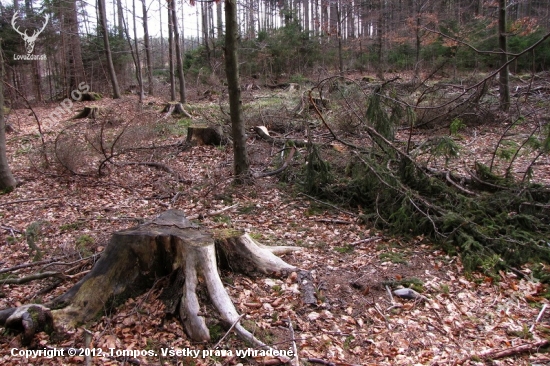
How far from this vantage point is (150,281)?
11.4 feet

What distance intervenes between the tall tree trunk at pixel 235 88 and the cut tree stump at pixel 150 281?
3.22 meters

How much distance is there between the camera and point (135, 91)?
2316cm

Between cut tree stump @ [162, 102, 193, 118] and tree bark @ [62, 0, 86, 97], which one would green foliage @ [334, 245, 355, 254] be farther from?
tree bark @ [62, 0, 86, 97]

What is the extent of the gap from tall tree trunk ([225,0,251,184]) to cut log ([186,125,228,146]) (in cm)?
289

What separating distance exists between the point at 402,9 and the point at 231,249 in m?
30.2

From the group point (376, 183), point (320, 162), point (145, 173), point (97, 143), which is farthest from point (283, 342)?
point (97, 143)

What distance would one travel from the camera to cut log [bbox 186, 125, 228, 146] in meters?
9.65

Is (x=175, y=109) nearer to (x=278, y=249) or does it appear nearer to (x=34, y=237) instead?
(x=34, y=237)

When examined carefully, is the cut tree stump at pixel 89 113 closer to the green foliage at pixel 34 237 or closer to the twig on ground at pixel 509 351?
the green foliage at pixel 34 237

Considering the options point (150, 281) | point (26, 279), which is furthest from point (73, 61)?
point (150, 281)

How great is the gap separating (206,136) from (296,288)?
21.8 ft

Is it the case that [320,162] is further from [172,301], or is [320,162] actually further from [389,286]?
[172,301]

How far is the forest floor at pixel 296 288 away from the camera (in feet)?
9.73

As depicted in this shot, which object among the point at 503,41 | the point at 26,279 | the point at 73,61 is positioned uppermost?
the point at 73,61
